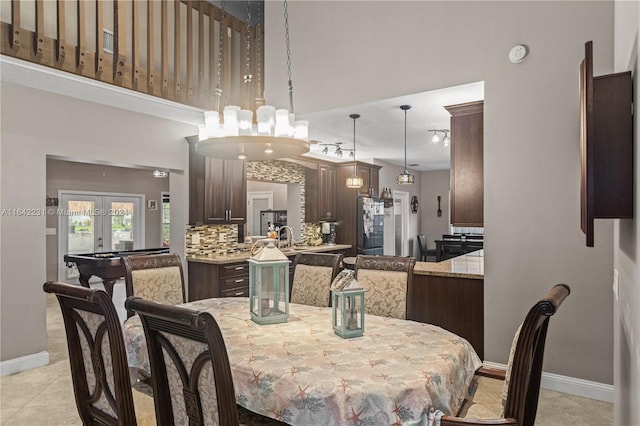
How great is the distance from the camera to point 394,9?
12.8 feet

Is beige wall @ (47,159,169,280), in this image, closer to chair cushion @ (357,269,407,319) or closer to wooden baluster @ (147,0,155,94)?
wooden baluster @ (147,0,155,94)

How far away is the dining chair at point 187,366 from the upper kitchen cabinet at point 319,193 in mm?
5762

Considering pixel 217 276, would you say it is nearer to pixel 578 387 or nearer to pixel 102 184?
pixel 578 387

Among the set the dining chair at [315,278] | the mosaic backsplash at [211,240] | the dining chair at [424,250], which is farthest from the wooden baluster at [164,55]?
the dining chair at [424,250]

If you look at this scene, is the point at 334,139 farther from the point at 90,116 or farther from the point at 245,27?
the point at 90,116

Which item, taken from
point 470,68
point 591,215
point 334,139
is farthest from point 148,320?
point 334,139

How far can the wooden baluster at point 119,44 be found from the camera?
3727mm

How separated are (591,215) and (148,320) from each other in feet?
5.26

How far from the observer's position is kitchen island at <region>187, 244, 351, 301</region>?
4887 mm

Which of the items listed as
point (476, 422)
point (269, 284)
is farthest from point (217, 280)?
point (476, 422)

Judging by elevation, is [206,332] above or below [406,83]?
below

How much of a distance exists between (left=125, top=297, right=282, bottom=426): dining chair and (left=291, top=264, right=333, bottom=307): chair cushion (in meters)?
1.58

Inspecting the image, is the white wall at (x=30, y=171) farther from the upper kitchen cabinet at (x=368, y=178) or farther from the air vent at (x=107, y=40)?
the upper kitchen cabinet at (x=368, y=178)

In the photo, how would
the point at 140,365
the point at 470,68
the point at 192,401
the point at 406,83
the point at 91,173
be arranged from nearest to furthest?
the point at 192,401, the point at 140,365, the point at 470,68, the point at 406,83, the point at 91,173
